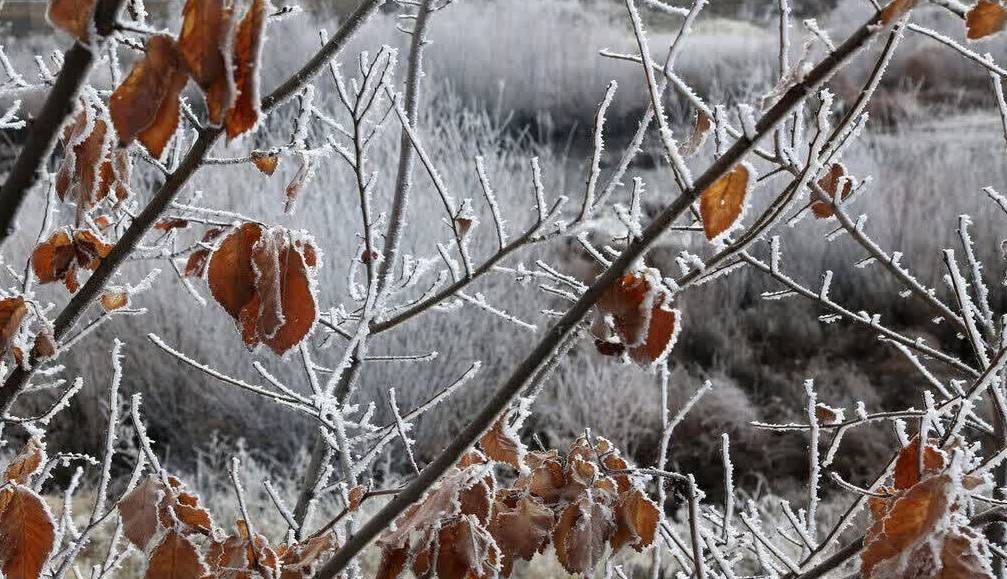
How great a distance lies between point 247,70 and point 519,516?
0.55 metres

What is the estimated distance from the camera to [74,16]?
52 centimetres

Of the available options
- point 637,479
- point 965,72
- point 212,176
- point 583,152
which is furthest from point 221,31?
point 965,72

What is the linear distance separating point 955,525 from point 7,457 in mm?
3473

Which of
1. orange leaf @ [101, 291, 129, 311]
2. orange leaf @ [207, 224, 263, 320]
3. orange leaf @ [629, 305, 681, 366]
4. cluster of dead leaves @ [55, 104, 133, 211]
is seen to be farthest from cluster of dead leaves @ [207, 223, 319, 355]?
orange leaf @ [101, 291, 129, 311]

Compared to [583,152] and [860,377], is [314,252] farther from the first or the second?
[583,152]

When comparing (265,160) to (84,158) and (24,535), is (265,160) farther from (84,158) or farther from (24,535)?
(24,535)

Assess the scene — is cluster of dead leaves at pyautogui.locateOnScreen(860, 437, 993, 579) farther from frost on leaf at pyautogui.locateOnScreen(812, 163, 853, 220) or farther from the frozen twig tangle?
frost on leaf at pyautogui.locateOnScreen(812, 163, 853, 220)

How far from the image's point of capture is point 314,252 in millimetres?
843

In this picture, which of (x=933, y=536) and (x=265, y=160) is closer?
(x=933, y=536)

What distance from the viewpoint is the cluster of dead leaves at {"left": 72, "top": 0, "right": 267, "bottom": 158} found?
49 cm

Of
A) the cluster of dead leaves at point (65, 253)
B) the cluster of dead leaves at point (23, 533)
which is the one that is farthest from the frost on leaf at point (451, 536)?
the cluster of dead leaves at point (65, 253)

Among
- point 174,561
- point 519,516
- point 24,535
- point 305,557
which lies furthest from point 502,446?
point 24,535

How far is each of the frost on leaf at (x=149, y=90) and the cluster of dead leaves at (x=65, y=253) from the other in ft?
1.42

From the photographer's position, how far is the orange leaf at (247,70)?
0.51 m
